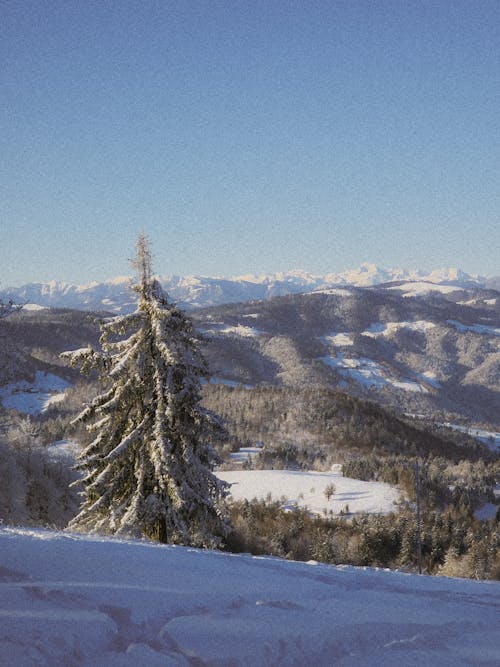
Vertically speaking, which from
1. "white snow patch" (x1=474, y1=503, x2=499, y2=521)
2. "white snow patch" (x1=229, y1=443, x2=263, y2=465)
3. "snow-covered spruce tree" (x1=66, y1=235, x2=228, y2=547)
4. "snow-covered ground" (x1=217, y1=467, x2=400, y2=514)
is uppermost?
"snow-covered spruce tree" (x1=66, y1=235, x2=228, y2=547)

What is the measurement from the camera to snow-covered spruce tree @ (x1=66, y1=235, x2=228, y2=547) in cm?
1380

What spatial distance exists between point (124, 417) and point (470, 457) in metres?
126

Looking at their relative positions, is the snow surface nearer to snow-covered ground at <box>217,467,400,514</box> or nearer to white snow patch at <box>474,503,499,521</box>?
snow-covered ground at <box>217,467,400,514</box>

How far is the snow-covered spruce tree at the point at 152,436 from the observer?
13.8 metres

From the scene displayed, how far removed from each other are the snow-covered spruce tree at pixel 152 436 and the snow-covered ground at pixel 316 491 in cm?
4281

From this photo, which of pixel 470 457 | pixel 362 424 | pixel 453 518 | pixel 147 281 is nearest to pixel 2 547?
pixel 147 281

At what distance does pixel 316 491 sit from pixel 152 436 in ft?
166

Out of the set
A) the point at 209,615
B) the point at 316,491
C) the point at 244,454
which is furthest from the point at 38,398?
the point at 209,615

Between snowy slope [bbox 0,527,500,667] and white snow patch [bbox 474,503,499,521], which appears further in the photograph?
white snow patch [bbox 474,503,499,521]

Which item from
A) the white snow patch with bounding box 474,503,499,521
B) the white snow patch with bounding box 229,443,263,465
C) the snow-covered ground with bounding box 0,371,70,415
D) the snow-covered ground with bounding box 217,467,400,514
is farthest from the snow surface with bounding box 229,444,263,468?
the snow-covered ground with bounding box 0,371,70,415

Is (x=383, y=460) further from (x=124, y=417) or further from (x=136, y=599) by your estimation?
(x=136, y=599)

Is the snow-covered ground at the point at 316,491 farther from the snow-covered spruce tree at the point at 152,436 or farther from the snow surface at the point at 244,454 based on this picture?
the snow-covered spruce tree at the point at 152,436

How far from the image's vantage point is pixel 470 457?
12300 centimetres

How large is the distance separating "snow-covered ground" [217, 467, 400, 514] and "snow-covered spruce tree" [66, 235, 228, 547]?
4281 cm
